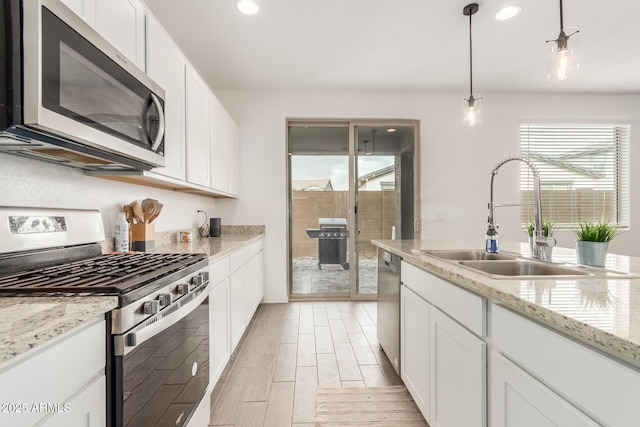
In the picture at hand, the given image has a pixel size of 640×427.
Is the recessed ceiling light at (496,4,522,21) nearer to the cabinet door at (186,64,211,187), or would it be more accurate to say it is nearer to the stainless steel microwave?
the cabinet door at (186,64,211,187)

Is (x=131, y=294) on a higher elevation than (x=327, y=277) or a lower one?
higher

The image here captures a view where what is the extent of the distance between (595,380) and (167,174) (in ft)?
6.43

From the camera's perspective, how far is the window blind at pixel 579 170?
154 inches

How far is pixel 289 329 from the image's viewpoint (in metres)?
2.86

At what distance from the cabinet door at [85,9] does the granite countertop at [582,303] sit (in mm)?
1684

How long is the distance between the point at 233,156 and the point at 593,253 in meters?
3.11

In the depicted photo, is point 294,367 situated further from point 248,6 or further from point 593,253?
point 248,6

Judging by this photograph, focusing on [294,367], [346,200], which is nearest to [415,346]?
[294,367]

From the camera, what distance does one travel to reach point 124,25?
1.35 meters

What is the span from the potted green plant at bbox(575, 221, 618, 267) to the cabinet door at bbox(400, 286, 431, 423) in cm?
66

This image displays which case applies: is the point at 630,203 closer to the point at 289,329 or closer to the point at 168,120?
the point at 289,329

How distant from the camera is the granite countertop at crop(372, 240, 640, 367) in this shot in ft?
1.77

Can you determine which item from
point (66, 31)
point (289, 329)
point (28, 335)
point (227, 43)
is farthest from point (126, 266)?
point (227, 43)

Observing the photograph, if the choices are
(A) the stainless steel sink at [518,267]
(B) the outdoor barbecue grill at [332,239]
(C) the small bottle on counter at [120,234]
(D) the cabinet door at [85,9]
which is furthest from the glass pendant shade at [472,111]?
(C) the small bottle on counter at [120,234]
